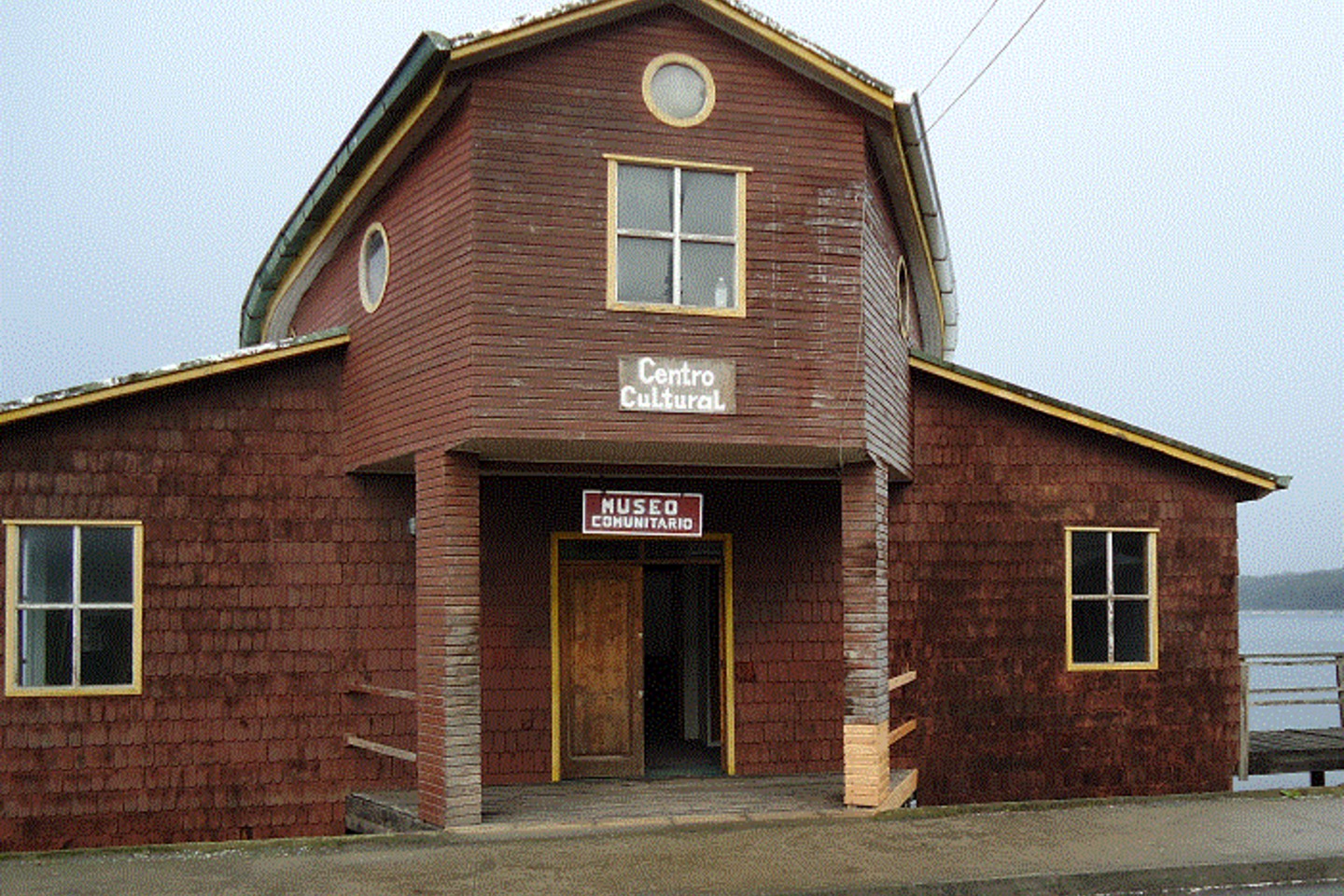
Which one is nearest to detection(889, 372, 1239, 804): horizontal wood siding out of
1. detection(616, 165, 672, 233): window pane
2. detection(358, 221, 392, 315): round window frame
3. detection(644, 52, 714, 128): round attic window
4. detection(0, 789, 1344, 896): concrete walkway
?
detection(0, 789, 1344, 896): concrete walkway

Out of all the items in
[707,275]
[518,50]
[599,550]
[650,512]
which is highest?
[518,50]

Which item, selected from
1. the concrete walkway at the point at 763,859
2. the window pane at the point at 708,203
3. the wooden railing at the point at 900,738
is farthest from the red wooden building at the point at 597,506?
the concrete walkway at the point at 763,859

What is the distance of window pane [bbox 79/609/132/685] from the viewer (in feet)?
42.5

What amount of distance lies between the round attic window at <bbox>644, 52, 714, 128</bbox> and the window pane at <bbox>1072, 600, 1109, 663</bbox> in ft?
22.6

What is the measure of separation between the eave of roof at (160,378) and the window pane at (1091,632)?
8.28 meters

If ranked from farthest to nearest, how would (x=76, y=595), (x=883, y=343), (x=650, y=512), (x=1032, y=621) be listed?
(x=1032, y=621) → (x=883, y=343) → (x=76, y=595) → (x=650, y=512)

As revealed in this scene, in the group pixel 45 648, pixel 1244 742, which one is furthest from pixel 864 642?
pixel 45 648

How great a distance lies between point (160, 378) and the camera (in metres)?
12.9

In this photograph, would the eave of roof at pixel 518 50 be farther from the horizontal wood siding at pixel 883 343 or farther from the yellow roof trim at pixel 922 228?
the horizontal wood siding at pixel 883 343

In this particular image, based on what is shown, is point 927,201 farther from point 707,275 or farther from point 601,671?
point 601,671

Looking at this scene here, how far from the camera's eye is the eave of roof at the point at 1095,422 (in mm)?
14914

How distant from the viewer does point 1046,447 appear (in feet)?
50.0

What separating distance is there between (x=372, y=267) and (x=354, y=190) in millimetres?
765

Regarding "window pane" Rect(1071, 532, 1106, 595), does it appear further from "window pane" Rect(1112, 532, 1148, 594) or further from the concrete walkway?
the concrete walkway
